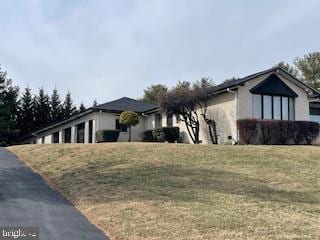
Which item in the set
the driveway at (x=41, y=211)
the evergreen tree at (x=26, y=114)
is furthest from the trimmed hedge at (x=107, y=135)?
the evergreen tree at (x=26, y=114)

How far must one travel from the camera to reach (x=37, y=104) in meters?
63.1

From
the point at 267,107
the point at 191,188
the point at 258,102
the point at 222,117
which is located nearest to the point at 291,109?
the point at 267,107

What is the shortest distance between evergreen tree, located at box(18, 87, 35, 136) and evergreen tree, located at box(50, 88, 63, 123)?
243 centimetres

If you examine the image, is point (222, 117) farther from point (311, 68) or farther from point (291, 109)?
point (311, 68)

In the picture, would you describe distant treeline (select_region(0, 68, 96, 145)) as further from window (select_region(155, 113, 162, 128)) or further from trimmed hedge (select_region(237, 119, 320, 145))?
trimmed hedge (select_region(237, 119, 320, 145))

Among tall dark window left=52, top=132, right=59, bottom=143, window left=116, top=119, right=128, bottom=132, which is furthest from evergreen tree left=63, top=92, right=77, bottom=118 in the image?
window left=116, top=119, right=128, bottom=132

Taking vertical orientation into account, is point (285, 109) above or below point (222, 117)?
above

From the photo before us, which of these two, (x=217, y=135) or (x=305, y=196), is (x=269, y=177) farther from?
(x=217, y=135)

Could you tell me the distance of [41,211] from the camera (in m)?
12.1

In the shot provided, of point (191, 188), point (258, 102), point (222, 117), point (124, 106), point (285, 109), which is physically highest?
point (124, 106)

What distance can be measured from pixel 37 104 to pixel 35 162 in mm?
43068

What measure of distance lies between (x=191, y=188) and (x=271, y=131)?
47.9ft

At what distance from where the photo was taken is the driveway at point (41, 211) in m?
10.2

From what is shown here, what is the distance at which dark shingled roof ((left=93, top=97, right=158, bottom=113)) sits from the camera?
126 ft
